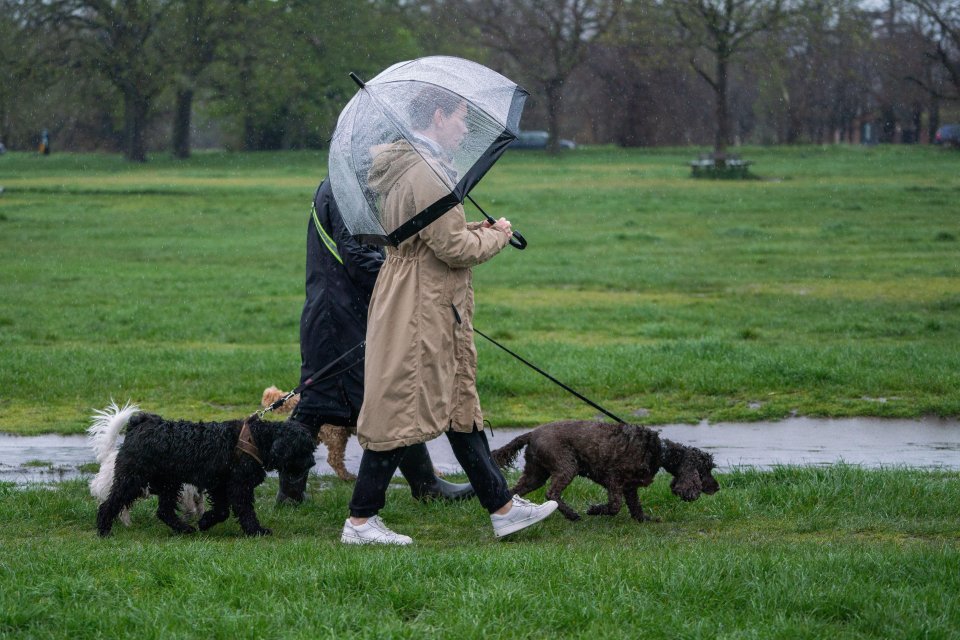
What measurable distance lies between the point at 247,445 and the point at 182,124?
50913mm

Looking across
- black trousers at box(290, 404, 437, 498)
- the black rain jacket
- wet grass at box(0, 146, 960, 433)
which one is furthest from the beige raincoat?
wet grass at box(0, 146, 960, 433)

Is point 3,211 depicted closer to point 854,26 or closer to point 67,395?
point 67,395

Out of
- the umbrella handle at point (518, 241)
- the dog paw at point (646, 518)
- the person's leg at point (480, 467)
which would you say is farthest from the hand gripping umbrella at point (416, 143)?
the dog paw at point (646, 518)

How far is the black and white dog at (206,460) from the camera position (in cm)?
570

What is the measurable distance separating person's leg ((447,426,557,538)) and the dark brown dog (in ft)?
1.06

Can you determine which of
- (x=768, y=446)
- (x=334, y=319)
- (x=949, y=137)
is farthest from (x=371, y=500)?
(x=949, y=137)

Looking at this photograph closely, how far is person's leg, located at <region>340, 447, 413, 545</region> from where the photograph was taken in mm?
5582

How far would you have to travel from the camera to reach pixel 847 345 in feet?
35.9

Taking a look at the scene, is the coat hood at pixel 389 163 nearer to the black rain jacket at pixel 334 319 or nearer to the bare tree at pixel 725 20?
the black rain jacket at pixel 334 319

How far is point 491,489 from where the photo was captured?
568 centimetres

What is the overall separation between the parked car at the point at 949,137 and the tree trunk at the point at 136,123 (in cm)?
3615

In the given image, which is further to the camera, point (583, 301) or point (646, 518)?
point (583, 301)


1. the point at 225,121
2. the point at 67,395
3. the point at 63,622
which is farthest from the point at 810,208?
the point at 225,121

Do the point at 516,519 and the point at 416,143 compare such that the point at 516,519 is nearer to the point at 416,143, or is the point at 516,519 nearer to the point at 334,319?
the point at 334,319
